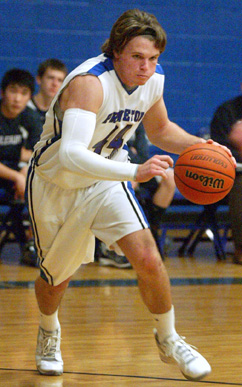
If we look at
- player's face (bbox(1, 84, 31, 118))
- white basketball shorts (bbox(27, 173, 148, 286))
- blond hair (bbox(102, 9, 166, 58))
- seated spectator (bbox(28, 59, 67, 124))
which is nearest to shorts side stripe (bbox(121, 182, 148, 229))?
white basketball shorts (bbox(27, 173, 148, 286))

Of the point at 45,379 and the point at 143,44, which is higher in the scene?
the point at 143,44

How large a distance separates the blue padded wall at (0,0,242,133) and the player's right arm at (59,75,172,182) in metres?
4.39

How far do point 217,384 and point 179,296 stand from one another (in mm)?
1662

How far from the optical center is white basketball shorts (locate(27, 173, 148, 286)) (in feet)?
8.14

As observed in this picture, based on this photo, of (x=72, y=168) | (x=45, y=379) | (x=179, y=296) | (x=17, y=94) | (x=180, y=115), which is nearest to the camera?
(x=72, y=168)

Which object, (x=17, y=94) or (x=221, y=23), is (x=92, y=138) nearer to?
(x=17, y=94)

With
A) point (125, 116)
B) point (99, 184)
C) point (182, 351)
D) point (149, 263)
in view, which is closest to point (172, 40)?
point (125, 116)

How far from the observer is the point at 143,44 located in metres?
2.45

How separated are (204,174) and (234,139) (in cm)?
277

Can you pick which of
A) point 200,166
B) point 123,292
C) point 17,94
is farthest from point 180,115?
point 200,166

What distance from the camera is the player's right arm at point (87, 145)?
2.24 m

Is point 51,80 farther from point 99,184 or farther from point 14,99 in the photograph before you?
point 99,184

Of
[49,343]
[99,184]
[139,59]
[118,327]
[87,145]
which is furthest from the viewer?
[118,327]

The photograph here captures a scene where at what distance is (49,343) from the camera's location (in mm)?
A: 2709
